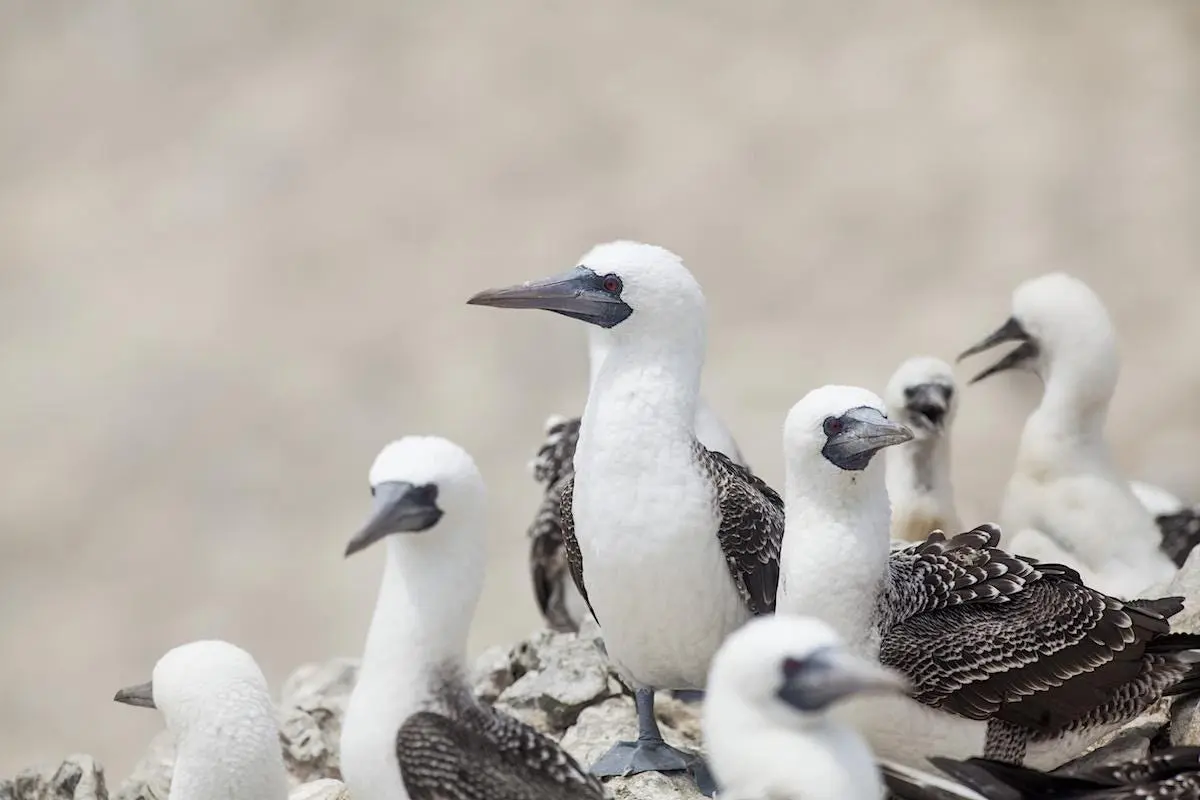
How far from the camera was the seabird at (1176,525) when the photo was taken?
26.6 feet

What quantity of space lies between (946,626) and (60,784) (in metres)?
3.12

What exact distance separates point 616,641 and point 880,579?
2.80 ft

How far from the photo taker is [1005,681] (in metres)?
5.23

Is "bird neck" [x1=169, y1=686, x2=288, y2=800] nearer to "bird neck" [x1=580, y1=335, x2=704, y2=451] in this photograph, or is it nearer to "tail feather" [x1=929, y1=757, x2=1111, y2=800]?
"bird neck" [x1=580, y1=335, x2=704, y2=451]

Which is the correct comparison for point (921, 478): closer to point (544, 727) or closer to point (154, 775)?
point (544, 727)

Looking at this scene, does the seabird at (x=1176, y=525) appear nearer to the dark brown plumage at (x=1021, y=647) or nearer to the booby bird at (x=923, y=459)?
the booby bird at (x=923, y=459)

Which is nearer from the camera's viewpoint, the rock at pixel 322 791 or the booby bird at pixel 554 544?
the rock at pixel 322 791

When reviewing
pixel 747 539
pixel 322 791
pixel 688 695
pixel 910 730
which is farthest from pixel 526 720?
pixel 910 730

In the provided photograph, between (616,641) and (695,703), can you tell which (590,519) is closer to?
(616,641)

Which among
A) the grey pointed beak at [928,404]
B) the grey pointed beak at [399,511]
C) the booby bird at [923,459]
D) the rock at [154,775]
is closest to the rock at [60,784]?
the rock at [154,775]

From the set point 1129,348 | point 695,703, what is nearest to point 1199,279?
point 1129,348

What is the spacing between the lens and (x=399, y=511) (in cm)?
444

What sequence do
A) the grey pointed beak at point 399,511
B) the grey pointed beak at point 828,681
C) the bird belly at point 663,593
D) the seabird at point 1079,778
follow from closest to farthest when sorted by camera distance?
the grey pointed beak at point 828,681
the grey pointed beak at point 399,511
the seabird at point 1079,778
the bird belly at point 663,593

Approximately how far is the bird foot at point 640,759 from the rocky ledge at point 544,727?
1.6 inches
